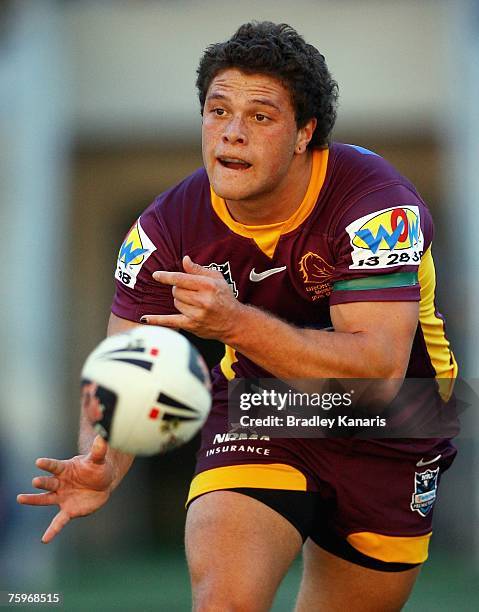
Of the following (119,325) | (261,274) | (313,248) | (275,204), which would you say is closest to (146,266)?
(119,325)

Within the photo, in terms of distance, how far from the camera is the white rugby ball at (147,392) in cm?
391

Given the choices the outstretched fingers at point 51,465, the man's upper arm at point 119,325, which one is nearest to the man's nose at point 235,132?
the man's upper arm at point 119,325

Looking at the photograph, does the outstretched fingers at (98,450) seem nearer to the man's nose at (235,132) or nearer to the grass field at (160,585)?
the man's nose at (235,132)

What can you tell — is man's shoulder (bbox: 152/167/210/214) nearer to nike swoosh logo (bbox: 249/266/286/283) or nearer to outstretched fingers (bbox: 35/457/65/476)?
nike swoosh logo (bbox: 249/266/286/283)

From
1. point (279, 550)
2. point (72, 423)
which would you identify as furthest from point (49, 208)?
point (279, 550)

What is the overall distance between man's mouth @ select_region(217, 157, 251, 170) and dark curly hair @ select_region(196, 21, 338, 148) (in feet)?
1.19

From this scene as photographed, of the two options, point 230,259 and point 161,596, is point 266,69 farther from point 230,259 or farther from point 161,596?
point 161,596

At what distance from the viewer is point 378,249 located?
4.40 m

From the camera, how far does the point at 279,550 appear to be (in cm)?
432

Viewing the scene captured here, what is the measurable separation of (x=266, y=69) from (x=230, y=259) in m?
0.75

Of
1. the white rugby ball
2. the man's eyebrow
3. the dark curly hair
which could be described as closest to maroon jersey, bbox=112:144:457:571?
the dark curly hair

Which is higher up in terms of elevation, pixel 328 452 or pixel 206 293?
pixel 206 293

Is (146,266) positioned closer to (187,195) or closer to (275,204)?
(187,195)

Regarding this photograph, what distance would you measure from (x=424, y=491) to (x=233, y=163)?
5.26 feet
